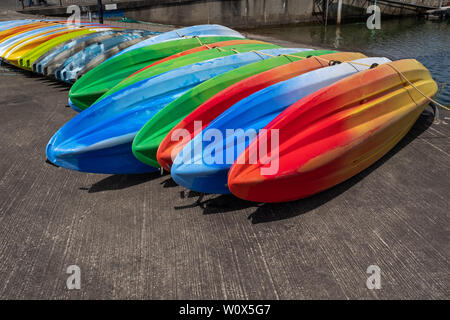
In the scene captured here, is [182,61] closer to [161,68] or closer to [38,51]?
[161,68]

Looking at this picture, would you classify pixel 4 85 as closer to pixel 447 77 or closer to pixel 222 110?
pixel 222 110

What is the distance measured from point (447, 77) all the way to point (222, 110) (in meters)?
10.8

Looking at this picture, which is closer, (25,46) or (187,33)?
(187,33)

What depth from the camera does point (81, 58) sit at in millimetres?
8117

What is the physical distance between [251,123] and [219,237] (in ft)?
4.55

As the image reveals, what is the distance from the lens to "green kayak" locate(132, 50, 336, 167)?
4387 mm

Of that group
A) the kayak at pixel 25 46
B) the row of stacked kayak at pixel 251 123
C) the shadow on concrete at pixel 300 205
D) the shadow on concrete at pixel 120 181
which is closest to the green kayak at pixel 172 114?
the row of stacked kayak at pixel 251 123

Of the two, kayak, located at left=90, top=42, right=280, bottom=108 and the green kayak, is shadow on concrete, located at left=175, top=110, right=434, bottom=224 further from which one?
kayak, located at left=90, top=42, right=280, bottom=108

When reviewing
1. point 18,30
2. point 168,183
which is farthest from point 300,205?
point 18,30

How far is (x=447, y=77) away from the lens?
470 inches

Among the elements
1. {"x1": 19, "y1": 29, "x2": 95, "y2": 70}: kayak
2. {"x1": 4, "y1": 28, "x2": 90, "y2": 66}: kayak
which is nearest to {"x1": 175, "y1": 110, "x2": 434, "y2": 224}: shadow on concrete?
{"x1": 19, "y1": 29, "x2": 95, "y2": 70}: kayak
